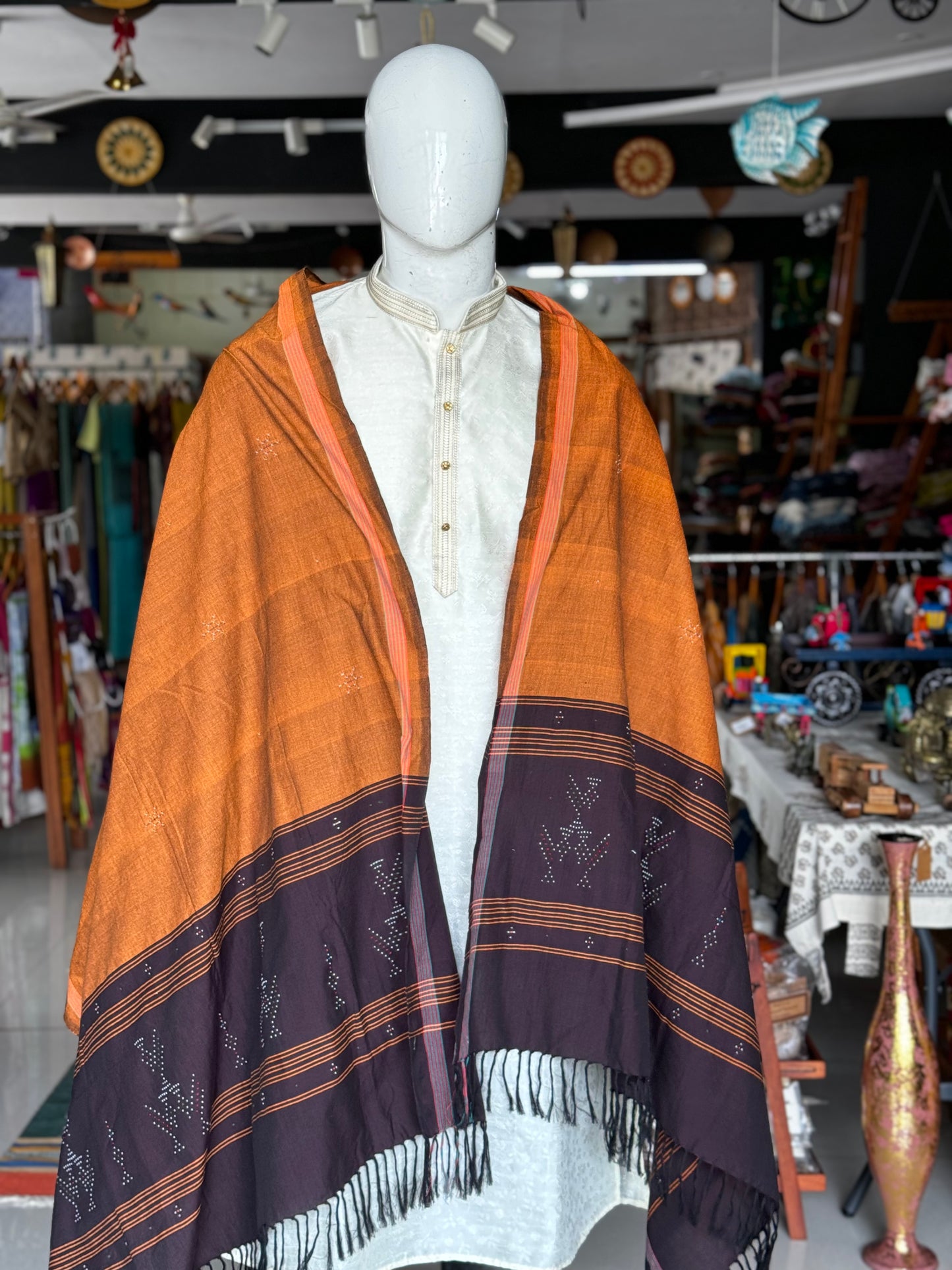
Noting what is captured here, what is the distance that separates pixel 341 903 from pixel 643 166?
229 inches

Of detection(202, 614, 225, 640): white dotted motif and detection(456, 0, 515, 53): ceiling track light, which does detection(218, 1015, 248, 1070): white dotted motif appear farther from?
detection(456, 0, 515, 53): ceiling track light

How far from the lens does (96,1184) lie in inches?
55.4

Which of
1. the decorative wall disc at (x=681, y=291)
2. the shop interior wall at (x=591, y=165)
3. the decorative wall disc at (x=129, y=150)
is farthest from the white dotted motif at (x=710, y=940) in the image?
the decorative wall disc at (x=681, y=291)

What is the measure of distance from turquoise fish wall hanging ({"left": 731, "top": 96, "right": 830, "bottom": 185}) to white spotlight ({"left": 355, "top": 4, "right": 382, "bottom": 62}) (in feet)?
4.07

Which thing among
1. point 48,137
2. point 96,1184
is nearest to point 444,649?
point 96,1184

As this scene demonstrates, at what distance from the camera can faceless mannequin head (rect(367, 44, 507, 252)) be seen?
1.41m

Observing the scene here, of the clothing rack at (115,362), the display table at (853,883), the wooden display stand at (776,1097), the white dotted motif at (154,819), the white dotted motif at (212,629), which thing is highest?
the clothing rack at (115,362)

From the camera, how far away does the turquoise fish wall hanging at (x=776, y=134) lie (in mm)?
4289

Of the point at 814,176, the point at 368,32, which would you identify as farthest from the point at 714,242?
the point at 368,32

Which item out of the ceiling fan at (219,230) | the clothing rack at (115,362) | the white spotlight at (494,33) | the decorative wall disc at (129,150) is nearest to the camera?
the white spotlight at (494,33)

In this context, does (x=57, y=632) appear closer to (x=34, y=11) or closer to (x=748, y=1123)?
(x=34, y=11)

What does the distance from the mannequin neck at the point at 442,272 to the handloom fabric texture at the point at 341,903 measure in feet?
0.38

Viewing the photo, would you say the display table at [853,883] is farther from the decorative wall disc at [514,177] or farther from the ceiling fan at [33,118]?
the ceiling fan at [33,118]

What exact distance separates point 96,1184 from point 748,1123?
2.40ft
